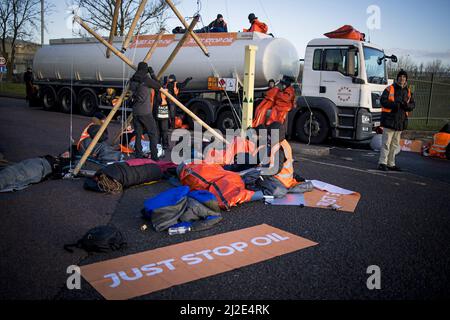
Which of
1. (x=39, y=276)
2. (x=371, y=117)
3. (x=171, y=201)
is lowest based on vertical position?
(x=39, y=276)

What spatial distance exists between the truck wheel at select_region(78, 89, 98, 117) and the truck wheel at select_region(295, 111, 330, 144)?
32.6 ft

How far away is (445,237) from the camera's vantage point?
15.2 ft

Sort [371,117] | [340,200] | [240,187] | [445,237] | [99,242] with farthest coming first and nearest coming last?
1. [371,117]
2. [340,200]
3. [240,187]
4. [445,237]
5. [99,242]

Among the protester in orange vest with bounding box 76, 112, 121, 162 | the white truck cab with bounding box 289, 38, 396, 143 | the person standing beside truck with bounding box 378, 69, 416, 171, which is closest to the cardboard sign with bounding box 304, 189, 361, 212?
the person standing beside truck with bounding box 378, 69, 416, 171

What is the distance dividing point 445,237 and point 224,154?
3.66 metres

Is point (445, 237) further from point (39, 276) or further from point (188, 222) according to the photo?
point (39, 276)

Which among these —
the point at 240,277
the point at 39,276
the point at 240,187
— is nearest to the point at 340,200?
the point at 240,187

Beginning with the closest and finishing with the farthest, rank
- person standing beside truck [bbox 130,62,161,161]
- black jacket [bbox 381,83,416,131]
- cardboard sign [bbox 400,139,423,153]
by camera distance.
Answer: person standing beside truck [bbox 130,62,161,161]
black jacket [bbox 381,83,416,131]
cardboard sign [bbox 400,139,423,153]

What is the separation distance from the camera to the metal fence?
17.6m

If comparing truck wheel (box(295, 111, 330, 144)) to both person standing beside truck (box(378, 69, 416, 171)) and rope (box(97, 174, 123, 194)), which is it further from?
rope (box(97, 174, 123, 194))

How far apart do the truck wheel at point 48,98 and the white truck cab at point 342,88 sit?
1407 cm

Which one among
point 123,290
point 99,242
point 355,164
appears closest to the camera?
point 123,290

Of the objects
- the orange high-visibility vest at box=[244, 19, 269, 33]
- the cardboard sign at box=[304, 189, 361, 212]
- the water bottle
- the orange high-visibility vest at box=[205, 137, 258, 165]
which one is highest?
the orange high-visibility vest at box=[244, 19, 269, 33]

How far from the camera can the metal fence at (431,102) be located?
17562 millimetres
